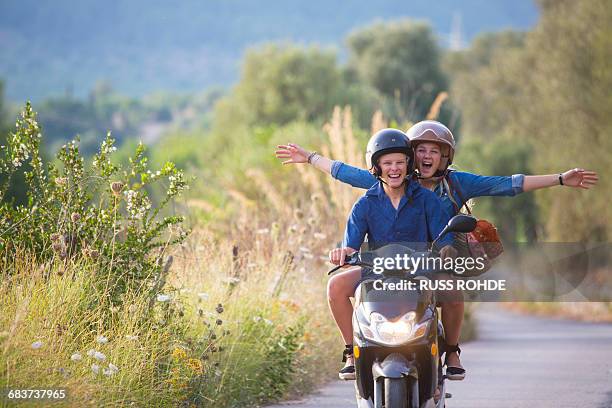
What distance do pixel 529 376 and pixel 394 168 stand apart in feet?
21.0

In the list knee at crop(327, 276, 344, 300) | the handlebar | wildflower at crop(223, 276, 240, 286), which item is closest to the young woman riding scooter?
knee at crop(327, 276, 344, 300)

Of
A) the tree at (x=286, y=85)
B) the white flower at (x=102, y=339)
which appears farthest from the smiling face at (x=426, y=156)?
the tree at (x=286, y=85)

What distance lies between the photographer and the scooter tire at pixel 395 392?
24.4ft

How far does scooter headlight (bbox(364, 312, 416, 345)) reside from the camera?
7512 millimetres

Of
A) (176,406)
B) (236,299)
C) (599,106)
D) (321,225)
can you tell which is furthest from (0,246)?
(599,106)

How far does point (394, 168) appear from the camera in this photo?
8391 mm

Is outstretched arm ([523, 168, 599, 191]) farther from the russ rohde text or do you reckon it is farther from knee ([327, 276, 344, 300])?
knee ([327, 276, 344, 300])

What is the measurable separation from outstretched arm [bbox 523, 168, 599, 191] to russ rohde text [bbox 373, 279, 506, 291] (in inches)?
30.9

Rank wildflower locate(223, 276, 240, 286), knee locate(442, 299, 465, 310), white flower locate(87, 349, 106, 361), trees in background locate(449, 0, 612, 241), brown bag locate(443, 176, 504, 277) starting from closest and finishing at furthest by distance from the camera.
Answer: white flower locate(87, 349, 106, 361)
knee locate(442, 299, 465, 310)
brown bag locate(443, 176, 504, 277)
wildflower locate(223, 276, 240, 286)
trees in background locate(449, 0, 612, 241)

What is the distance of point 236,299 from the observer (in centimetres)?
1182

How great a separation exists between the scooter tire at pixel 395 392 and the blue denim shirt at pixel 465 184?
192 cm

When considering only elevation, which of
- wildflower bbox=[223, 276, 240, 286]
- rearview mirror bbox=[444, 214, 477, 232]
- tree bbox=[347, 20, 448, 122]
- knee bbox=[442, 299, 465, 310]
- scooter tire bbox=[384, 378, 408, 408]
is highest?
tree bbox=[347, 20, 448, 122]

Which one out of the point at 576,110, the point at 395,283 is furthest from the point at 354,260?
the point at 576,110

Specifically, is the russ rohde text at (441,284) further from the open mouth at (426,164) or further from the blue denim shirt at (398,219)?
the open mouth at (426,164)
